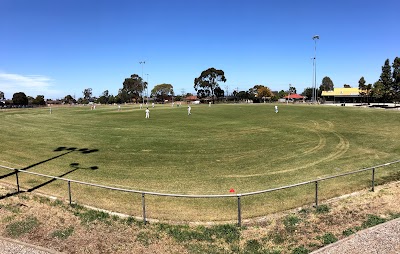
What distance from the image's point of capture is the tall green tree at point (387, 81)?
74.6 m

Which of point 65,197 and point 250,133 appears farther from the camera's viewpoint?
point 250,133

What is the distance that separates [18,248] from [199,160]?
11.8 meters

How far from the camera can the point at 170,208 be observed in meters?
11.4

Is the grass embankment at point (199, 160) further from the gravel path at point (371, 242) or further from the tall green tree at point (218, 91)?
the tall green tree at point (218, 91)

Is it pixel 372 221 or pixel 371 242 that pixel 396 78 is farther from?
pixel 371 242

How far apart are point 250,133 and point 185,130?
625 centimetres

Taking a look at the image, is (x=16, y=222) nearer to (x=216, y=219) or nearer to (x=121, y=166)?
(x=216, y=219)

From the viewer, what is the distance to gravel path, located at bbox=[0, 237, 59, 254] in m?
7.48

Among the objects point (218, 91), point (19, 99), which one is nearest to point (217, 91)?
point (218, 91)

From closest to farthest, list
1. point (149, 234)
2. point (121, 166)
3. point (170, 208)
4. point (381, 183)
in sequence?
point (149, 234) < point (170, 208) < point (381, 183) < point (121, 166)

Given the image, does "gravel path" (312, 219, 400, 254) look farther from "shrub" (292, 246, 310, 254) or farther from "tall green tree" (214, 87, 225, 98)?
"tall green tree" (214, 87, 225, 98)

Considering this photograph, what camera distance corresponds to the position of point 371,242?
7.63m

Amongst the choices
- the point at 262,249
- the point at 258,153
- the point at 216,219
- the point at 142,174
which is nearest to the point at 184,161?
the point at 142,174

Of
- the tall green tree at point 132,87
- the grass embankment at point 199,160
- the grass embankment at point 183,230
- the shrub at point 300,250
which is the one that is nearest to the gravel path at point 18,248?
the grass embankment at point 183,230
